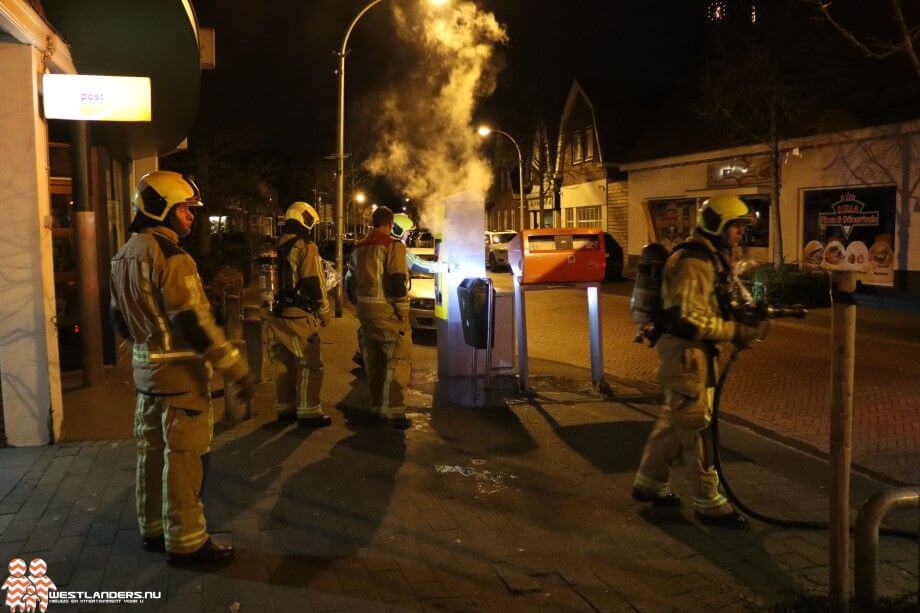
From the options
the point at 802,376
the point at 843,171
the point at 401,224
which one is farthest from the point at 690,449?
the point at 843,171

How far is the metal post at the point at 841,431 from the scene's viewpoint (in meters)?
3.40

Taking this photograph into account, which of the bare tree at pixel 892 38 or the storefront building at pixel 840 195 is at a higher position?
the bare tree at pixel 892 38

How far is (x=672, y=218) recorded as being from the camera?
26891mm

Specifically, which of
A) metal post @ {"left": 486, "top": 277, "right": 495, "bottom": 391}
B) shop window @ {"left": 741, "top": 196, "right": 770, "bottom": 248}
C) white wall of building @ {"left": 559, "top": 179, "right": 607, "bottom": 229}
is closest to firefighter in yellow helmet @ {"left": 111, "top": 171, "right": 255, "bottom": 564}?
metal post @ {"left": 486, "top": 277, "right": 495, "bottom": 391}

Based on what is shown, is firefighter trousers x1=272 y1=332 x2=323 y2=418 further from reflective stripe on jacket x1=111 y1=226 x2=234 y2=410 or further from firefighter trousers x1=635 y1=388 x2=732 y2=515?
firefighter trousers x1=635 y1=388 x2=732 y2=515

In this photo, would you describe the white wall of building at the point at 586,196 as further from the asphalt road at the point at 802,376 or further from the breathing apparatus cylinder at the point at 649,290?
the breathing apparatus cylinder at the point at 649,290

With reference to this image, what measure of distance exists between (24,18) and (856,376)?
30.3 feet

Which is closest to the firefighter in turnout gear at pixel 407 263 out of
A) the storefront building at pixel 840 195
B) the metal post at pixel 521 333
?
the metal post at pixel 521 333

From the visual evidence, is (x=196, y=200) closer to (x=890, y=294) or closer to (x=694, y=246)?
(x=694, y=246)

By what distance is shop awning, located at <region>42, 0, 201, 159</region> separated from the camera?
7.48 m

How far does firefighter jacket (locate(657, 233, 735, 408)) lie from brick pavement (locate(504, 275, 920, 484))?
7.65ft

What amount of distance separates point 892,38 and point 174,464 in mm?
20337

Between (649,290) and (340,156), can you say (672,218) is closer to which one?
(340,156)

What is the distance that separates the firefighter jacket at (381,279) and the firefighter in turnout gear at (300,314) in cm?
35
